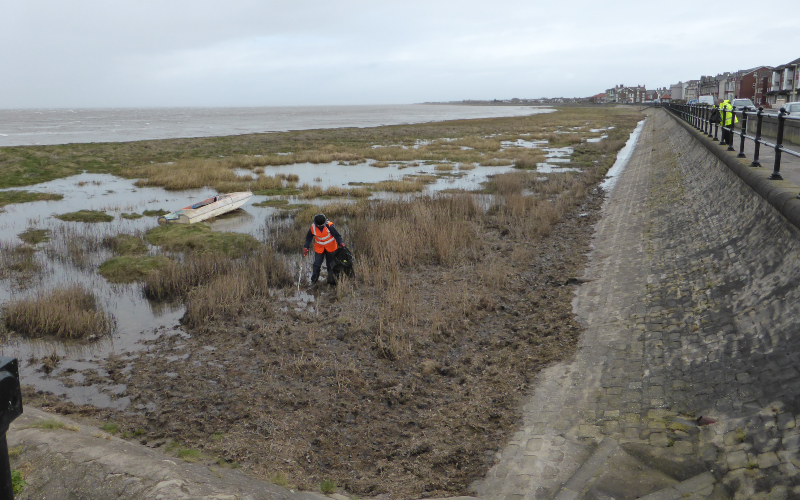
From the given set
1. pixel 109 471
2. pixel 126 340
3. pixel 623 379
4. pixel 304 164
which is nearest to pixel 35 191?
pixel 304 164

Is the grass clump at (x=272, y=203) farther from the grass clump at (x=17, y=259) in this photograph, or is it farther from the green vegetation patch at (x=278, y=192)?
the grass clump at (x=17, y=259)

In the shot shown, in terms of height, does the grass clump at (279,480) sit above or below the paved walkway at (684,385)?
below

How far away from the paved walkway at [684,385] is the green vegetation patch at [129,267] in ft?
34.5

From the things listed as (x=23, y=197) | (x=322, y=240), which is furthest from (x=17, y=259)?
(x=23, y=197)

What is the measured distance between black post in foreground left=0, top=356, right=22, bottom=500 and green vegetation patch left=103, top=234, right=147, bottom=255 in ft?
50.7

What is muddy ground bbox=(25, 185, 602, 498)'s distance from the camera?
20.2ft

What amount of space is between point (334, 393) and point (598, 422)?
3.49 m

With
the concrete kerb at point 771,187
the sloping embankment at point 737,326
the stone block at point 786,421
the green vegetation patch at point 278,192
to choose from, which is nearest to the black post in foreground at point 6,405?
the sloping embankment at point 737,326

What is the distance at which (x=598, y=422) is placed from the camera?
634 centimetres

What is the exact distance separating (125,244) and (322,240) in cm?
797

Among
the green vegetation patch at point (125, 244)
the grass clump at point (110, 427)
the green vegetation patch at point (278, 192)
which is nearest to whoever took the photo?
the grass clump at point (110, 427)

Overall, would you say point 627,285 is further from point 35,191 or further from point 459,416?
point 35,191

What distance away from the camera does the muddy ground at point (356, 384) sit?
242 inches

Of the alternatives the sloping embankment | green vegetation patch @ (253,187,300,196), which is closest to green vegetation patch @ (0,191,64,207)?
green vegetation patch @ (253,187,300,196)
